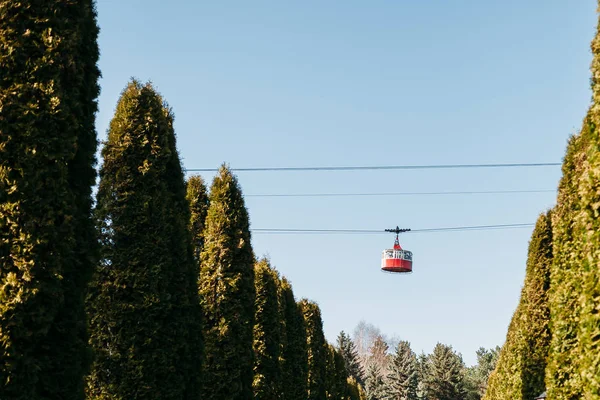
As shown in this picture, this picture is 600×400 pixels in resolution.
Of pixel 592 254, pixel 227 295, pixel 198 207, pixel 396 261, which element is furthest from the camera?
pixel 396 261

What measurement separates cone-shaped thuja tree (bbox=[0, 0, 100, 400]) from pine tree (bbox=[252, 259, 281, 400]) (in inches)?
494

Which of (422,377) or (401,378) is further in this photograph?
(422,377)

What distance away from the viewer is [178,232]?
1273cm

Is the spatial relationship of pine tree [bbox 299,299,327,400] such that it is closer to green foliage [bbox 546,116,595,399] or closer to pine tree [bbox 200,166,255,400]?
pine tree [bbox 200,166,255,400]

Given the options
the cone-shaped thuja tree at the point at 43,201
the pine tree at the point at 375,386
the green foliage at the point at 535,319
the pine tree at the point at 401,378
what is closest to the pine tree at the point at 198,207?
the green foliage at the point at 535,319

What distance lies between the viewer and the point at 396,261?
96.6 ft

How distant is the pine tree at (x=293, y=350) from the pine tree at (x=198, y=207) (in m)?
6.70

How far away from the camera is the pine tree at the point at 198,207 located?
19.4 metres

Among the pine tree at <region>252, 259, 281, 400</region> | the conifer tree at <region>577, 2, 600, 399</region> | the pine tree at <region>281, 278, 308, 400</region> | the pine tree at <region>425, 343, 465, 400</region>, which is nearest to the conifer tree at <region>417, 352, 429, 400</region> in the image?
the pine tree at <region>425, 343, 465, 400</region>

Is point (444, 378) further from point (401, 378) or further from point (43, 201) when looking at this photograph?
point (43, 201)

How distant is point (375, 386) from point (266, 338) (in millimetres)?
55135

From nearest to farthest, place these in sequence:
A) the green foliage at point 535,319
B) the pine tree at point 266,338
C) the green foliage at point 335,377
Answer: the green foliage at point 535,319, the pine tree at point 266,338, the green foliage at point 335,377

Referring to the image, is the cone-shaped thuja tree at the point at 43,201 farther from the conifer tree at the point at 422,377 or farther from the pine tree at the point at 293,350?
the conifer tree at the point at 422,377

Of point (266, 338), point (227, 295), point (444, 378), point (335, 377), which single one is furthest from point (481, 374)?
point (227, 295)
